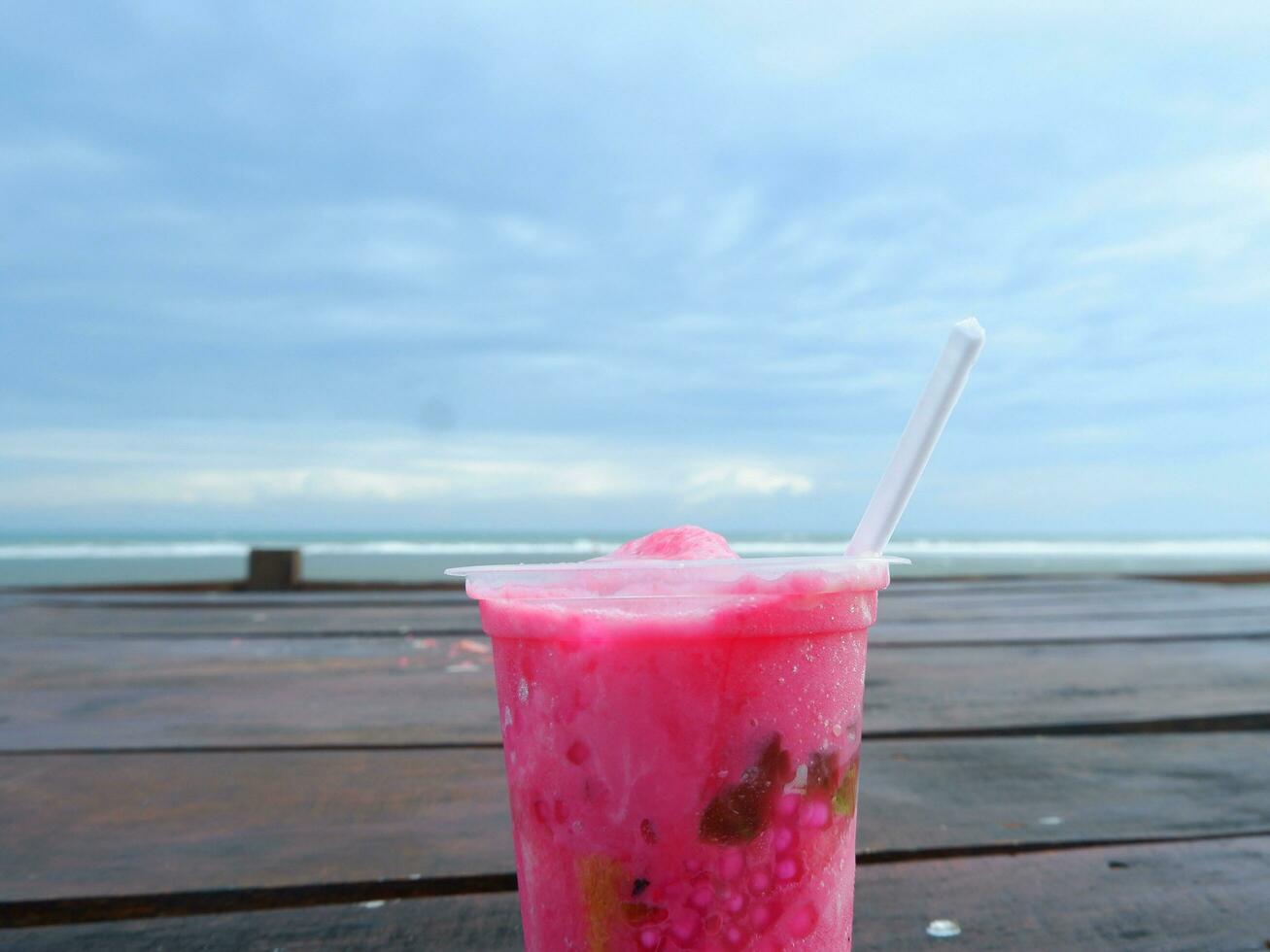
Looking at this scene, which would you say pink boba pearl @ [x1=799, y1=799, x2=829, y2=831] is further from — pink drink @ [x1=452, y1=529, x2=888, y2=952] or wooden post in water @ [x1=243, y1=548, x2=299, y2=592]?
wooden post in water @ [x1=243, y1=548, x2=299, y2=592]

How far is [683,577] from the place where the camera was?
0.70 m

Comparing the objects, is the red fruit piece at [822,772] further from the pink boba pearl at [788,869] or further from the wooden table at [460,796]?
the wooden table at [460,796]

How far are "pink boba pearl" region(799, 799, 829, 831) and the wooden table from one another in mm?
158

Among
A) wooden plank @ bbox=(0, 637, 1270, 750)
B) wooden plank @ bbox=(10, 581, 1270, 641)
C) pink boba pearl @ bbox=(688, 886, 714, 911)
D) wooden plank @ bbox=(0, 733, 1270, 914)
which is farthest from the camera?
wooden plank @ bbox=(10, 581, 1270, 641)

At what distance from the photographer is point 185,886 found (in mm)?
924

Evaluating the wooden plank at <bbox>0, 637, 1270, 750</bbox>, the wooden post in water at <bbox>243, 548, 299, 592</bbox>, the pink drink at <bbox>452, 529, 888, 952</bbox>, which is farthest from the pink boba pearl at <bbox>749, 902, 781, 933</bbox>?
the wooden post in water at <bbox>243, 548, 299, 592</bbox>

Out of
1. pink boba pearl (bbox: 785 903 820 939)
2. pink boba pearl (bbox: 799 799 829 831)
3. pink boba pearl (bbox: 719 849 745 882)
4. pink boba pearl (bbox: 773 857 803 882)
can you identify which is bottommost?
pink boba pearl (bbox: 785 903 820 939)

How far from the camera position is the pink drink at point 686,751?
0.69m

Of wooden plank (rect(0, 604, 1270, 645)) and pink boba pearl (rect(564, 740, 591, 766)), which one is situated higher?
pink boba pearl (rect(564, 740, 591, 766))

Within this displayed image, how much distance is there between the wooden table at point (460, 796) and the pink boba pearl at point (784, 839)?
6.8 inches

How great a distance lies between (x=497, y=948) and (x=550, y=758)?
7.2 inches

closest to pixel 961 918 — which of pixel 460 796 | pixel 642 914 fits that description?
pixel 642 914

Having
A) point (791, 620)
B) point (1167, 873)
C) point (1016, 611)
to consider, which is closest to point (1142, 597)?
point (1016, 611)

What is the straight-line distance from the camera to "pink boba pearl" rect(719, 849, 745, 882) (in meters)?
0.69
